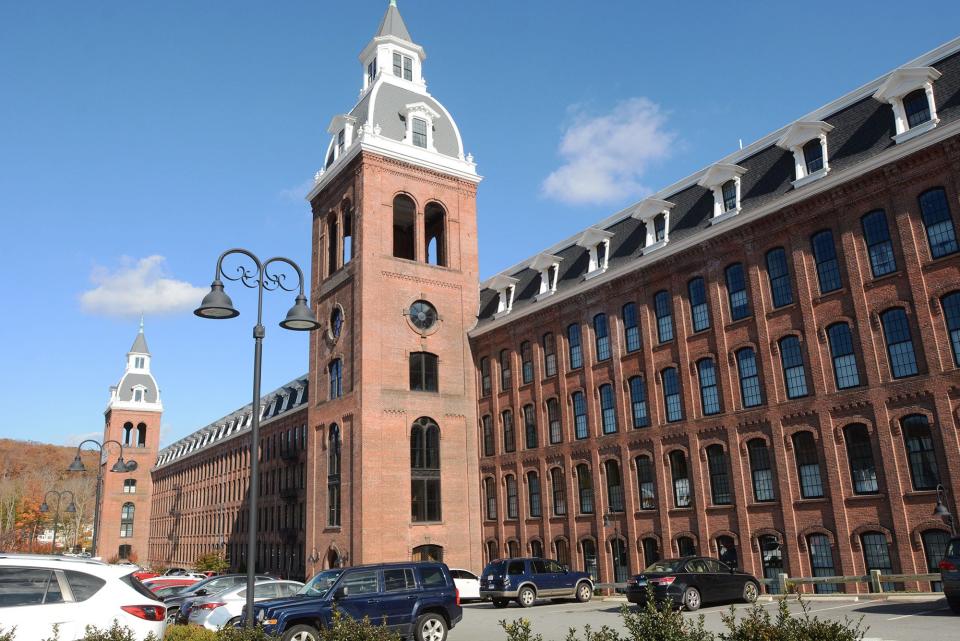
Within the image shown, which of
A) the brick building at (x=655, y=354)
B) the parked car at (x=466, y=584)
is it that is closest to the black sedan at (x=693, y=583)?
the brick building at (x=655, y=354)

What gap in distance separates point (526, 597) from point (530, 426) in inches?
492

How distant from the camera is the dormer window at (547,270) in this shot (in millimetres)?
37250

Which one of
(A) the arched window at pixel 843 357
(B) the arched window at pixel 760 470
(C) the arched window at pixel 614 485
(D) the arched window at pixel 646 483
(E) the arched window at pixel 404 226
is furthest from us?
(E) the arched window at pixel 404 226

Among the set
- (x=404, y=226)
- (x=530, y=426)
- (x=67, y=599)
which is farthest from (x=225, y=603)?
(x=404, y=226)

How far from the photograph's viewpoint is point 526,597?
25375 millimetres

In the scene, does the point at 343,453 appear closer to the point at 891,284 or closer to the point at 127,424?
the point at 891,284

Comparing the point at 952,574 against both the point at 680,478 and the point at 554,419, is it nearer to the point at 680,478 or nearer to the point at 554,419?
the point at 680,478

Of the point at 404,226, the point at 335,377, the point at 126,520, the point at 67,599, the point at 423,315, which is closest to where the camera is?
the point at 67,599

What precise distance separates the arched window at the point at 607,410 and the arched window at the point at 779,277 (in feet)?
28.5

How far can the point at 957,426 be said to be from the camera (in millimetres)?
21000

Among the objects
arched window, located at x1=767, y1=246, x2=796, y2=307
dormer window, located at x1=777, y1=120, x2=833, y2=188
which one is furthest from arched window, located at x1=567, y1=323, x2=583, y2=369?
dormer window, located at x1=777, y1=120, x2=833, y2=188

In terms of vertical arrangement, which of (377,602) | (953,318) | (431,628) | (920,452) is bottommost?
(431,628)

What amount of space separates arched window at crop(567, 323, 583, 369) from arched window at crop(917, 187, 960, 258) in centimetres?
1547

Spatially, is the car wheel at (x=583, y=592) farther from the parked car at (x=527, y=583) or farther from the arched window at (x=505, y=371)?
the arched window at (x=505, y=371)
